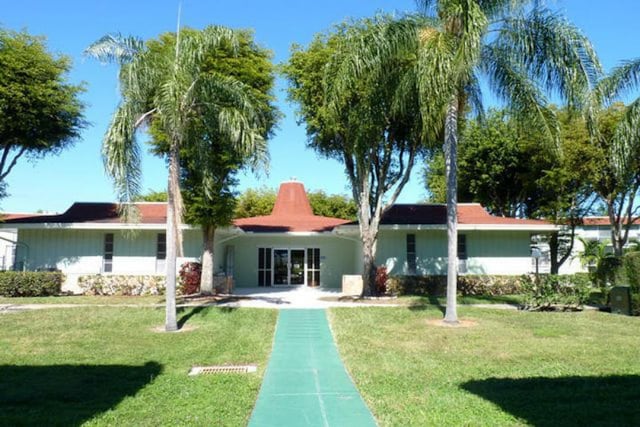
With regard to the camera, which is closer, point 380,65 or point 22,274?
point 380,65

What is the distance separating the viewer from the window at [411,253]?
2122cm

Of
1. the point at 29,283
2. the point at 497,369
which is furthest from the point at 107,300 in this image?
the point at 497,369

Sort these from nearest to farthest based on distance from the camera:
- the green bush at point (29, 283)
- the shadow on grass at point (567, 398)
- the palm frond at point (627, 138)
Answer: the shadow on grass at point (567, 398) < the palm frond at point (627, 138) < the green bush at point (29, 283)

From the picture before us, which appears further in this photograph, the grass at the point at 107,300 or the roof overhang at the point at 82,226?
the roof overhang at the point at 82,226

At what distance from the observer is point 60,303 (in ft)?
55.3

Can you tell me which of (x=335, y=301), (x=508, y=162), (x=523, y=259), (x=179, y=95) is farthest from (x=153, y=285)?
(x=508, y=162)

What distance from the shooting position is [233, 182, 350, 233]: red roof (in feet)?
79.3

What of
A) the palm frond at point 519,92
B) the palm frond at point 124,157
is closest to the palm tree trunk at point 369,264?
the palm frond at point 519,92

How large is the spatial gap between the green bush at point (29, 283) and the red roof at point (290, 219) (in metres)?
8.35

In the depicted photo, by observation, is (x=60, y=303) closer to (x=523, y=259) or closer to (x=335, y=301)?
(x=335, y=301)

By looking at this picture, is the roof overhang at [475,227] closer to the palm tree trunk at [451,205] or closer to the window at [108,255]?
the palm tree trunk at [451,205]

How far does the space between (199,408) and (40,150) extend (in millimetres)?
20985

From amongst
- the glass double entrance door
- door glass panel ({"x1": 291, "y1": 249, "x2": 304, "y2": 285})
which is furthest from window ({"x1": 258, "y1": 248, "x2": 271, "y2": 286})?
door glass panel ({"x1": 291, "y1": 249, "x2": 304, "y2": 285})

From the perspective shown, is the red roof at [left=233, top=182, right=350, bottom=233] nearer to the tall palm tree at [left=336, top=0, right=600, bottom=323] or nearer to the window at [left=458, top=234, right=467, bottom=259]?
the window at [left=458, top=234, right=467, bottom=259]
